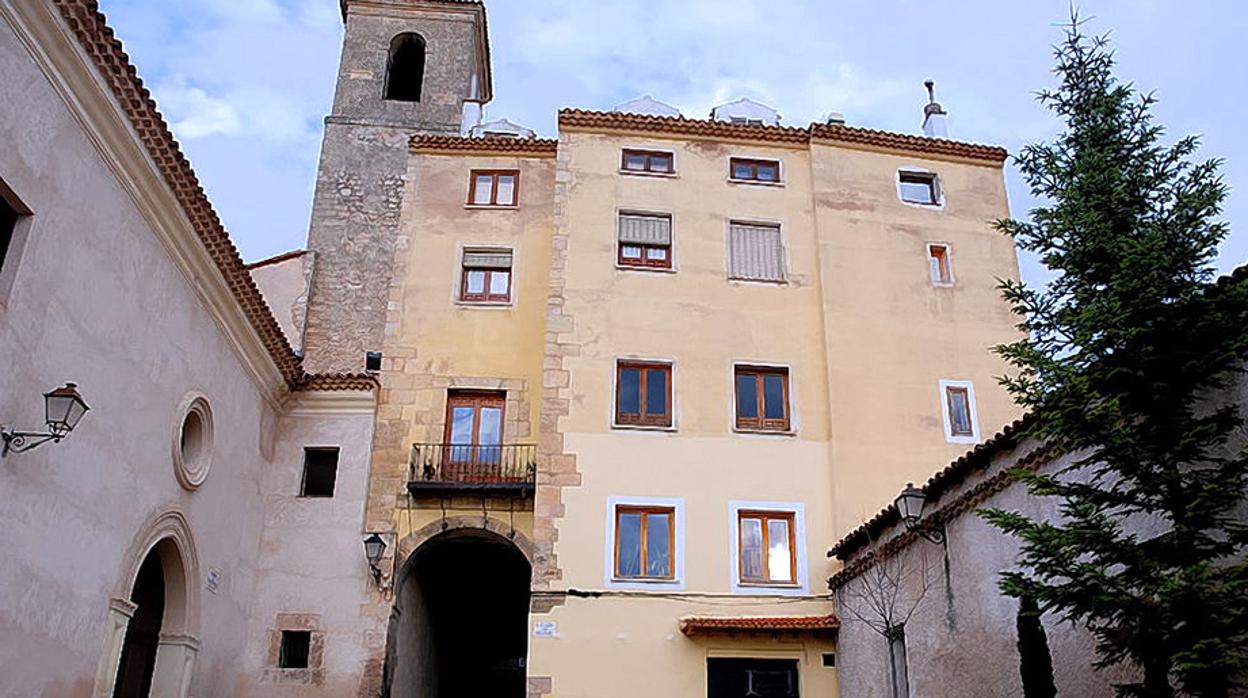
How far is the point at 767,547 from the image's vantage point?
49.0 feet

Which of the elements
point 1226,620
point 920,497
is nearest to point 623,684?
point 920,497

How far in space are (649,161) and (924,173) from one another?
16.0 ft

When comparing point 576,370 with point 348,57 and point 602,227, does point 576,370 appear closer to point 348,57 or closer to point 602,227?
point 602,227

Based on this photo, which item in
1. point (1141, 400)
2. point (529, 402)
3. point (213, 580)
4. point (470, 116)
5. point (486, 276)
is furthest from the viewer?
point (470, 116)

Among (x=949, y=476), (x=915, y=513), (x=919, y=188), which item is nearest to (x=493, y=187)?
(x=919, y=188)

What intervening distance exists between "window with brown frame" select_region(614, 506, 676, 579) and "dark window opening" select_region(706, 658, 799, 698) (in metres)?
1.41

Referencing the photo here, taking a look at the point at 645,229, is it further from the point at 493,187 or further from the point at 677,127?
the point at 493,187

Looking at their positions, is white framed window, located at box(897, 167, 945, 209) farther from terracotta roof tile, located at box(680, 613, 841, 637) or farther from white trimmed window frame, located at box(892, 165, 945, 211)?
terracotta roof tile, located at box(680, 613, 841, 637)

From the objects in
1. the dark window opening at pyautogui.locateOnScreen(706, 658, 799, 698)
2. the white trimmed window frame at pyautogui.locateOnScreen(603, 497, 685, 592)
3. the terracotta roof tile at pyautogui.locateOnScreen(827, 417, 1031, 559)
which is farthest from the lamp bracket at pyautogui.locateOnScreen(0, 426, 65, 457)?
the dark window opening at pyautogui.locateOnScreen(706, 658, 799, 698)

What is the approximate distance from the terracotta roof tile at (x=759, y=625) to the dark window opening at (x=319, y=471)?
5931 millimetres

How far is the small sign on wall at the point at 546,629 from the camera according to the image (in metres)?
14.0

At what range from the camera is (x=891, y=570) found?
12.2 metres

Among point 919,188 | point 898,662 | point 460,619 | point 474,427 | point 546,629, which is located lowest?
point 898,662

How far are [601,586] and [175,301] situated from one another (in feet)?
21.8
